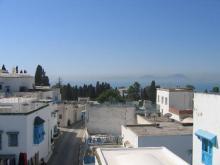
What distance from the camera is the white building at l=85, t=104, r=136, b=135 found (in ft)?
143

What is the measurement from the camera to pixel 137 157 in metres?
13.8

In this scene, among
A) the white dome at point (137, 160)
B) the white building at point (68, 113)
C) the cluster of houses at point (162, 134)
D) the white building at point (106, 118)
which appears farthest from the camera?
the white building at point (68, 113)

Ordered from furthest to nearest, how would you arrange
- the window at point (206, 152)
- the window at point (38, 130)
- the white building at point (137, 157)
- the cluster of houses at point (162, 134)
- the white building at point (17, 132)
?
1. the window at point (38, 130)
2. the white building at point (17, 132)
3. the window at point (206, 152)
4. the cluster of houses at point (162, 134)
5. the white building at point (137, 157)

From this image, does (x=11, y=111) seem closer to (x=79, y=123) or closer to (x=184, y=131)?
(x=184, y=131)

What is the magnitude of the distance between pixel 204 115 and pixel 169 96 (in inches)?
1289

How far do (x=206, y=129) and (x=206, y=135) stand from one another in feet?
1.03

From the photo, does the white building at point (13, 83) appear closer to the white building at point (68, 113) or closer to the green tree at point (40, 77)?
the white building at point (68, 113)

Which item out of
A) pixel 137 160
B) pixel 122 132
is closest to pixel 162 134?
pixel 122 132

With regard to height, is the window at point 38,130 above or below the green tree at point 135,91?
below

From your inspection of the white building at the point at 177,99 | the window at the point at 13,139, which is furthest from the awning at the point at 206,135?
the white building at the point at 177,99

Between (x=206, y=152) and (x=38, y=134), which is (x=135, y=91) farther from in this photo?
(x=206, y=152)

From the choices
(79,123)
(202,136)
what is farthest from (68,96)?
(202,136)

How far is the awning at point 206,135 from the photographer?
1563 cm

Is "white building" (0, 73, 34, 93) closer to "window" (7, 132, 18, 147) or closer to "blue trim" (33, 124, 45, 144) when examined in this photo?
"blue trim" (33, 124, 45, 144)
